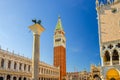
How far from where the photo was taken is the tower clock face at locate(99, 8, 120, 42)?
21.5 m

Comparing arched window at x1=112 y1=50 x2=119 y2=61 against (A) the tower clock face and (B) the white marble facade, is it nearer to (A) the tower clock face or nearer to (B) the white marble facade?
(A) the tower clock face

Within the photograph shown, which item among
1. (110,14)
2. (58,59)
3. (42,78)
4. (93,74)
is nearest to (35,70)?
(110,14)

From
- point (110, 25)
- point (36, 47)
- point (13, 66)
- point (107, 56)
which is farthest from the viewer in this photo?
point (13, 66)

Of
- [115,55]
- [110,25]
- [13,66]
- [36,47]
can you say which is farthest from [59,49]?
[36,47]

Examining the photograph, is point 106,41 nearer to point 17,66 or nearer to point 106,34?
point 106,34

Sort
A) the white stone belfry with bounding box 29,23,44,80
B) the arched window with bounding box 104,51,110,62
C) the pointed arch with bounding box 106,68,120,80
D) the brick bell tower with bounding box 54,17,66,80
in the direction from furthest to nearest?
1. the brick bell tower with bounding box 54,17,66,80
2. the arched window with bounding box 104,51,110,62
3. the pointed arch with bounding box 106,68,120,80
4. the white stone belfry with bounding box 29,23,44,80

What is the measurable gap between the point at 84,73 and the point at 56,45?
1477 centimetres

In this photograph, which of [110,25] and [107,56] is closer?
[110,25]

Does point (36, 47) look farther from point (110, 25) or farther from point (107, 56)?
point (110, 25)

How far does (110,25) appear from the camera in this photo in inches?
864

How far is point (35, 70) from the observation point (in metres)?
13.3

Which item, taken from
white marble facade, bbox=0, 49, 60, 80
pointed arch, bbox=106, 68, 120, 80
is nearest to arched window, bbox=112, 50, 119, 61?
pointed arch, bbox=106, 68, 120, 80

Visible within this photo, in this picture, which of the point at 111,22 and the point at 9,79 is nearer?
the point at 111,22

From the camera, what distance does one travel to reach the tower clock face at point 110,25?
70.5 feet
